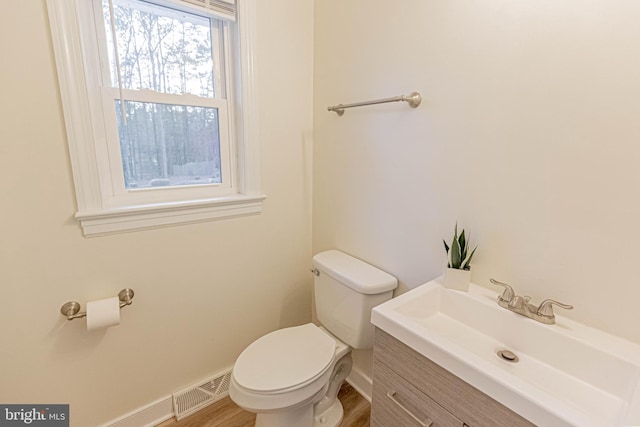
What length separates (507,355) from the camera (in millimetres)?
911

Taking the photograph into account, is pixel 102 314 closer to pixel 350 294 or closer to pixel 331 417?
pixel 350 294

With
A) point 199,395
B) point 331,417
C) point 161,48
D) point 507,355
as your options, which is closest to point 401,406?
point 507,355

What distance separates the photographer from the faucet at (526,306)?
34.8 inches

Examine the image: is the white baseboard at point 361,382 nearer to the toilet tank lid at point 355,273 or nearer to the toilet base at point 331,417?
the toilet base at point 331,417

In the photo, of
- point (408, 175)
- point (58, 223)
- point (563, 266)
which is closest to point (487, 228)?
point (563, 266)

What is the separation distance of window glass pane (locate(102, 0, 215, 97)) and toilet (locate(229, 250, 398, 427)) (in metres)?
1.08

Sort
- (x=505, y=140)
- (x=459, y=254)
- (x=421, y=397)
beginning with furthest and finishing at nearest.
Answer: (x=459, y=254)
(x=505, y=140)
(x=421, y=397)

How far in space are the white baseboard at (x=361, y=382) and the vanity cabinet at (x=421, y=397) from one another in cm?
59

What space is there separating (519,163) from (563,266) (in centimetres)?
34

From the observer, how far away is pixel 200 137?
147 cm

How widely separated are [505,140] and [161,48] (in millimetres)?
1430

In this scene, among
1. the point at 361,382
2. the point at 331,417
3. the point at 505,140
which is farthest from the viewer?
the point at 361,382

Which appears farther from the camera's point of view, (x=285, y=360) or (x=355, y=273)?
(x=355, y=273)

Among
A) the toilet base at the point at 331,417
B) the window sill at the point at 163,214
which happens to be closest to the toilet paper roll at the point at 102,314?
the window sill at the point at 163,214
